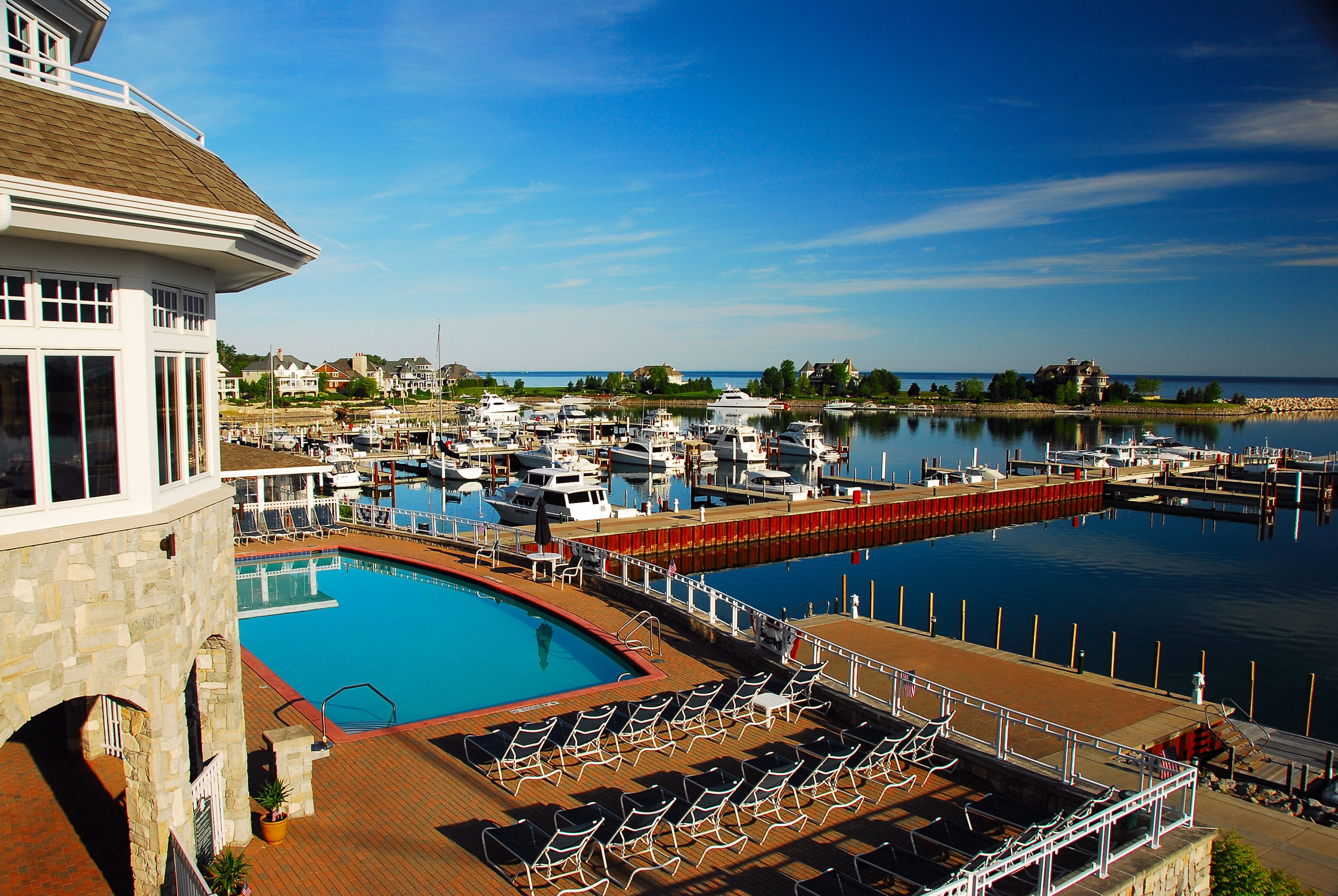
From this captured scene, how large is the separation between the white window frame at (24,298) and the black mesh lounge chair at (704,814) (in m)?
7.35

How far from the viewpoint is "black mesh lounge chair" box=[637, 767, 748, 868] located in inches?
350

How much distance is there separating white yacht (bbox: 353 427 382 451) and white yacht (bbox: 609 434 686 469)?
71.1 feet

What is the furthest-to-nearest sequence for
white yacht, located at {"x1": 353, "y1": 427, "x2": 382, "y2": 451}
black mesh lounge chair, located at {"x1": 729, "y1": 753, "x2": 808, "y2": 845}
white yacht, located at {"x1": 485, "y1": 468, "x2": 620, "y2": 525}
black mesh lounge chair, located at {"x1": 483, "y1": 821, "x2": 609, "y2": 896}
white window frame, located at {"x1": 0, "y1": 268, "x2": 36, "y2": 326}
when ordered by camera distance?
1. white yacht, located at {"x1": 353, "y1": 427, "x2": 382, "y2": 451}
2. white yacht, located at {"x1": 485, "y1": 468, "x2": 620, "y2": 525}
3. black mesh lounge chair, located at {"x1": 729, "y1": 753, "x2": 808, "y2": 845}
4. black mesh lounge chair, located at {"x1": 483, "y1": 821, "x2": 609, "y2": 896}
5. white window frame, located at {"x1": 0, "y1": 268, "x2": 36, "y2": 326}

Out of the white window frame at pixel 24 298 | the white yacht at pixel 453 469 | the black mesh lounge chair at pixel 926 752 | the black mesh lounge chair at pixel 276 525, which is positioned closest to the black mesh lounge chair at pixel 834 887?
the black mesh lounge chair at pixel 926 752

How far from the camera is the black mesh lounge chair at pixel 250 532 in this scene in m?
26.7

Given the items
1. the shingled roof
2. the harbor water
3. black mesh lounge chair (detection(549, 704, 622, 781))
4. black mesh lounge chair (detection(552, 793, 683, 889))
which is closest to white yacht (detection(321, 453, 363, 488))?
the harbor water

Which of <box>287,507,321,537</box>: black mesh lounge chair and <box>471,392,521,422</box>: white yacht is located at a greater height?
<box>471,392,521,422</box>: white yacht

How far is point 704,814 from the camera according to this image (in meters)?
9.07

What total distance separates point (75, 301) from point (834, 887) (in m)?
8.11

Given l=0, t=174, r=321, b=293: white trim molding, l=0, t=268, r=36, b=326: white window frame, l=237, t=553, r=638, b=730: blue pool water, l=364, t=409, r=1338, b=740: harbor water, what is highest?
l=0, t=174, r=321, b=293: white trim molding

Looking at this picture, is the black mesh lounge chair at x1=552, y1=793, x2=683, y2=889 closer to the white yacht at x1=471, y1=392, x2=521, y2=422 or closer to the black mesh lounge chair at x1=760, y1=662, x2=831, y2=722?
the black mesh lounge chair at x1=760, y1=662, x2=831, y2=722

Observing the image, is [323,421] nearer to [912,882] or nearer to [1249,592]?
[1249,592]

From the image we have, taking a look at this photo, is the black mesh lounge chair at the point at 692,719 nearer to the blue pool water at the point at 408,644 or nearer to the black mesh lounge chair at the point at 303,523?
the blue pool water at the point at 408,644

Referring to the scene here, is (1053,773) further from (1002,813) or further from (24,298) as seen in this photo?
(24,298)
